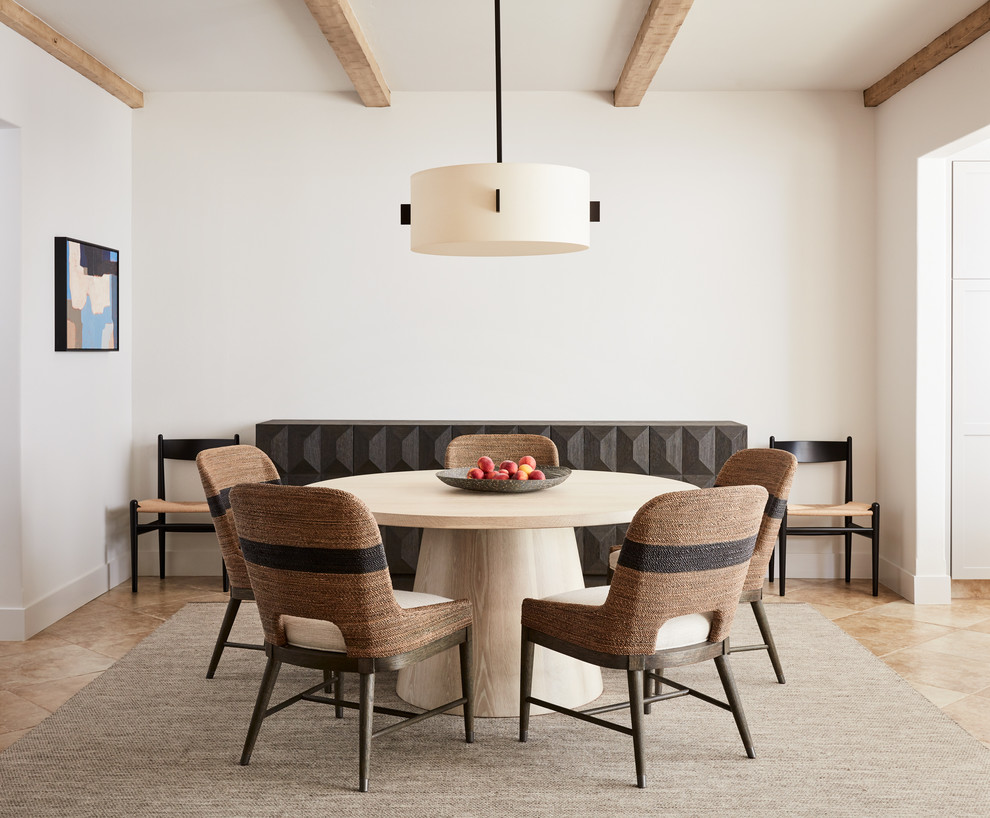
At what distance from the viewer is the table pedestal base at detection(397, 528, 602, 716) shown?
3158 mm

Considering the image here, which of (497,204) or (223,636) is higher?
(497,204)

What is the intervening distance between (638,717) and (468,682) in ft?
1.86

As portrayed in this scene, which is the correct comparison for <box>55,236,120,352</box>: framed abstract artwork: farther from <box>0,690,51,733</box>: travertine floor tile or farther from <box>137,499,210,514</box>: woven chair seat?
<box>0,690,51,733</box>: travertine floor tile

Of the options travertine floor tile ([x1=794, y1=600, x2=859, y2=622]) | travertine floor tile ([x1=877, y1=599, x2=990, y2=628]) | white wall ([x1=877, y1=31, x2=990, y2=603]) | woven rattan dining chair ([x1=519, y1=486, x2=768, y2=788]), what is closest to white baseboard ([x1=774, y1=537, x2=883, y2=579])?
white wall ([x1=877, y1=31, x2=990, y2=603])

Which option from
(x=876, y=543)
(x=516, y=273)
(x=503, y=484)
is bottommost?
(x=876, y=543)

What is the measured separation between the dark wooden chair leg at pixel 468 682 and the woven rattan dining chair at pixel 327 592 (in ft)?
0.54

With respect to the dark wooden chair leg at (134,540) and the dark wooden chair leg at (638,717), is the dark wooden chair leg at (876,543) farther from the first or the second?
the dark wooden chair leg at (134,540)

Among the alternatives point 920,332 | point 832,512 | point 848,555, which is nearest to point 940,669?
point 832,512

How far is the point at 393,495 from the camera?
324 centimetres

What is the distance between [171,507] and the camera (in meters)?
5.02

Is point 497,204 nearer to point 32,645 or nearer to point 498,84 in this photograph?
point 498,84

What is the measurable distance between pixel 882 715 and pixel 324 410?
3.39m

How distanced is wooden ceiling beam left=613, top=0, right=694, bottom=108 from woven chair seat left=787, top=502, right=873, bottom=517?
7.90 ft

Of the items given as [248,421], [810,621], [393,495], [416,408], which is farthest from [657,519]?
[248,421]
